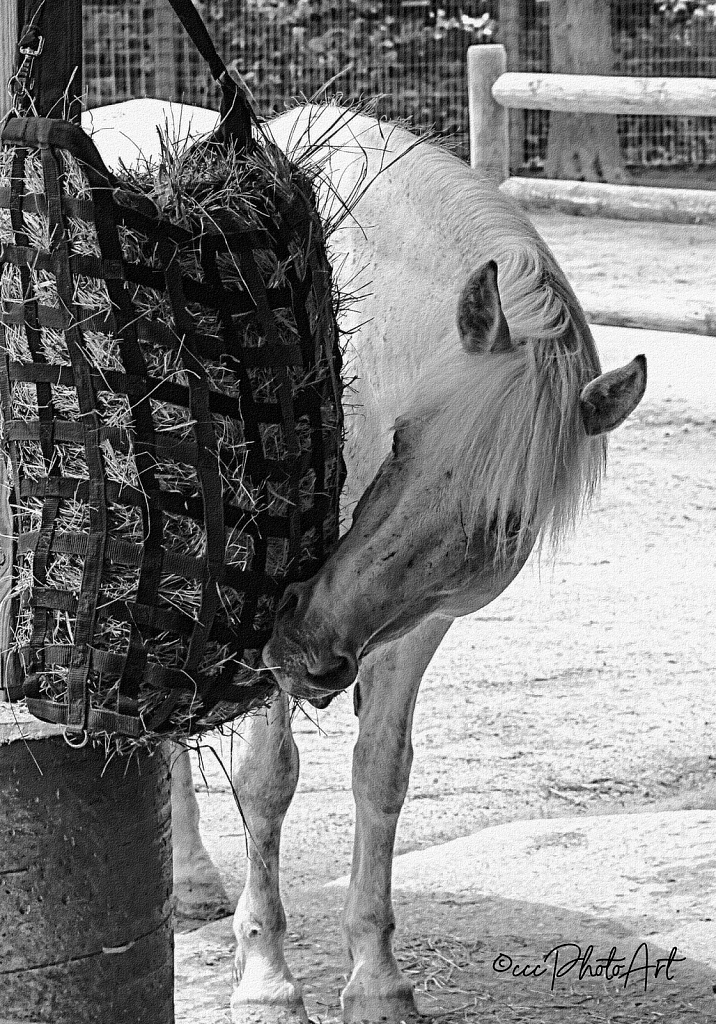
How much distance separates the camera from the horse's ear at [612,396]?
1691 millimetres

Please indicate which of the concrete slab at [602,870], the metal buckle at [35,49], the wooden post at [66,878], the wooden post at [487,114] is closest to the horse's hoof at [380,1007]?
the concrete slab at [602,870]

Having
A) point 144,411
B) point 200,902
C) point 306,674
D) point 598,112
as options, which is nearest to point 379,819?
point 200,902

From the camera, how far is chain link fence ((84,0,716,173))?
11.1 metres

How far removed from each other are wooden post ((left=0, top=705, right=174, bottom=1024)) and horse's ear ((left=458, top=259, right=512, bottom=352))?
0.66 metres

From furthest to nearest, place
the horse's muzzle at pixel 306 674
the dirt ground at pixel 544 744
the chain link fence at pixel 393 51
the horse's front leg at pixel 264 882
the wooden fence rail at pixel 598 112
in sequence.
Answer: the chain link fence at pixel 393 51, the wooden fence rail at pixel 598 112, the dirt ground at pixel 544 744, the horse's front leg at pixel 264 882, the horse's muzzle at pixel 306 674

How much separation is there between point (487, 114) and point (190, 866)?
6.07 meters

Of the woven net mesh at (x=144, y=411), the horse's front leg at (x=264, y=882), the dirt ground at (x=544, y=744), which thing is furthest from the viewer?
the dirt ground at (x=544, y=744)

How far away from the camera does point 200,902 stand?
293 centimetres

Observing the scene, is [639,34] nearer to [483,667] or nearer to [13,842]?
[483,667]

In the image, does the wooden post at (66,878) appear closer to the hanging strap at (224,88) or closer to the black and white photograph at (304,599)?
the black and white photograph at (304,599)

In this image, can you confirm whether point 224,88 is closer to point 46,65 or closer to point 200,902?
point 46,65

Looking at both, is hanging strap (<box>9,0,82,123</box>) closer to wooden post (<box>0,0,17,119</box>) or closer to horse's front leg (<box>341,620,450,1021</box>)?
wooden post (<box>0,0,17,119</box>)

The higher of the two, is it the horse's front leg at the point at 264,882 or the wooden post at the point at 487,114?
the wooden post at the point at 487,114

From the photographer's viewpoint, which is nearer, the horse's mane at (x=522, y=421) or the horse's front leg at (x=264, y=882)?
the horse's mane at (x=522, y=421)
